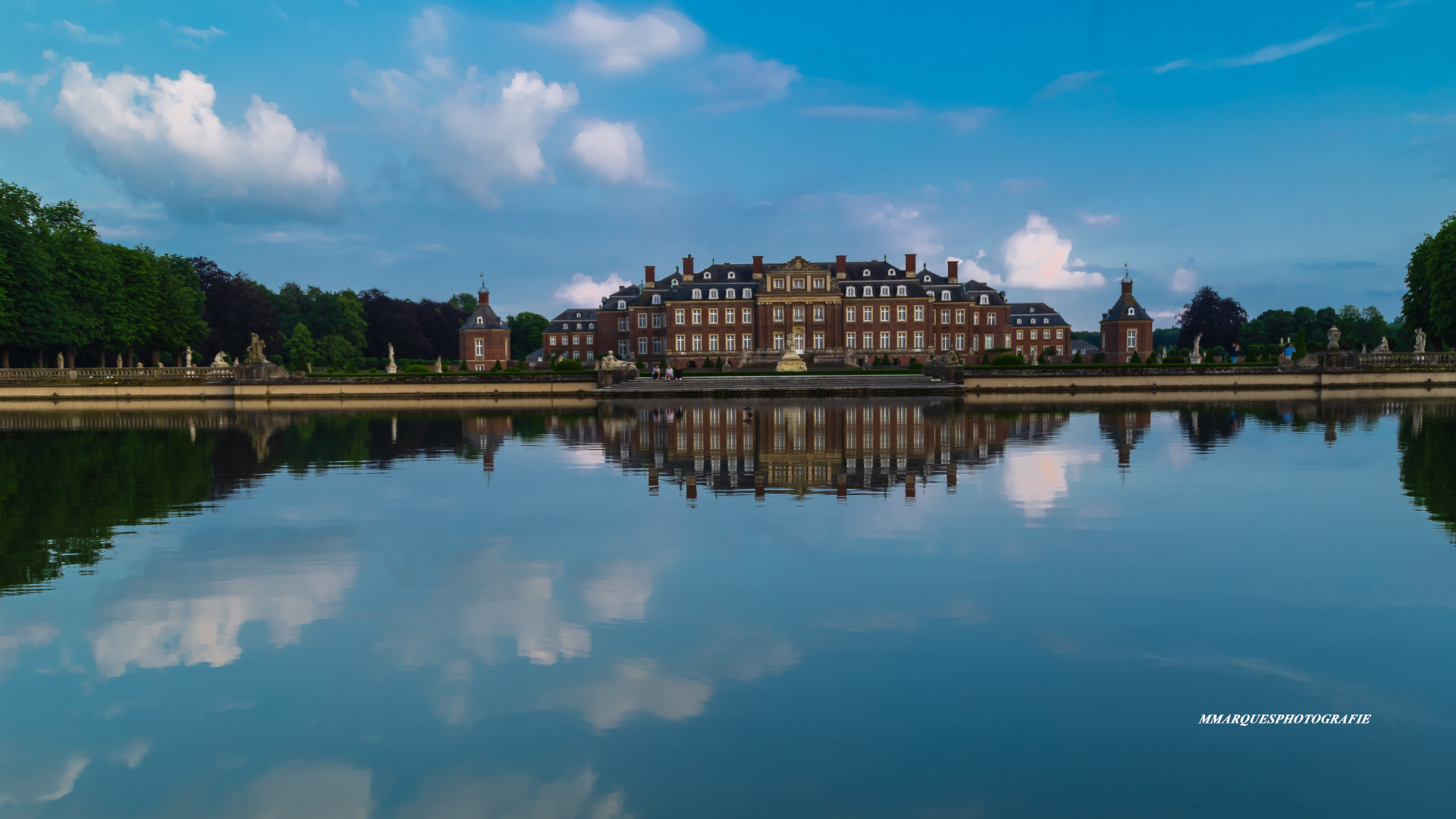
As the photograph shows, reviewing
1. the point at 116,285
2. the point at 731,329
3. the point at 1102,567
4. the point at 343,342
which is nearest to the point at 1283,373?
the point at 1102,567

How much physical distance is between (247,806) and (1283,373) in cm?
4749

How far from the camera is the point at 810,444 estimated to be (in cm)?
1980

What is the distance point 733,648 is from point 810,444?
13.6 m

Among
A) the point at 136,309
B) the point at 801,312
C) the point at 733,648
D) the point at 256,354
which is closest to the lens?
the point at 733,648

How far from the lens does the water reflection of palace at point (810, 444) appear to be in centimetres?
1441

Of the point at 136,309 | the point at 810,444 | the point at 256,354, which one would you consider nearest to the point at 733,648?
the point at 810,444

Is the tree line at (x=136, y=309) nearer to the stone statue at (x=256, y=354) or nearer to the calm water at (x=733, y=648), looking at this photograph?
the stone statue at (x=256, y=354)

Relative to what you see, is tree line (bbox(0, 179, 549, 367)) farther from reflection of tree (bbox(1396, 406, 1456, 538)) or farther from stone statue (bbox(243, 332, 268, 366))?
reflection of tree (bbox(1396, 406, 1456, 538))

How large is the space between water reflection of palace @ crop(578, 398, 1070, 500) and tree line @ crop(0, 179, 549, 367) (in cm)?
3546

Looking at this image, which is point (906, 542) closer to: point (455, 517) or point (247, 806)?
point (455, 517)

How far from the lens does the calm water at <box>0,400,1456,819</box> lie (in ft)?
15.1

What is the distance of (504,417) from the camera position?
30438 millimetres

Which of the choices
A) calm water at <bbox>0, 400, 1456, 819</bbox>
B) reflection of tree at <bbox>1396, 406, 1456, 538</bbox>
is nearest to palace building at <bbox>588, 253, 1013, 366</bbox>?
reflection of tree at <bbox>1396, 406, 1456, 538</bbox>

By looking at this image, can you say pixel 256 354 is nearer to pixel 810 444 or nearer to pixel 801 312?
pixel 810 444
